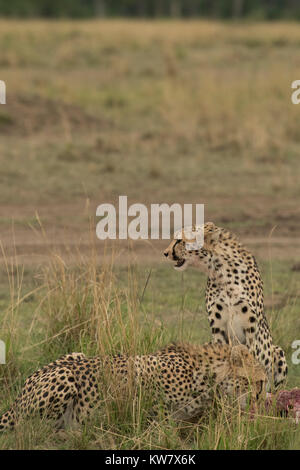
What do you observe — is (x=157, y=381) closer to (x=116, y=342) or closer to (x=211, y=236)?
(x=116, y=342)

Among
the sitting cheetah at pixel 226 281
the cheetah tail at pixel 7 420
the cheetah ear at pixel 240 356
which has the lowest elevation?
the cheetah tail at pixel 7 420

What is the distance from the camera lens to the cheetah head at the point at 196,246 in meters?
4.84

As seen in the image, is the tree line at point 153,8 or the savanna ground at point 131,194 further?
the tree line at point 153,8

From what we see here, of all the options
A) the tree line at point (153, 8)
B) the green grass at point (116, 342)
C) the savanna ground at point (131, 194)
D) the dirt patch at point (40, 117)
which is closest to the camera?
the green grass at point (116, 342)

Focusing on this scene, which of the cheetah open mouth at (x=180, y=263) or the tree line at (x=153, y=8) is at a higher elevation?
the tree line at (x=153, y=8)

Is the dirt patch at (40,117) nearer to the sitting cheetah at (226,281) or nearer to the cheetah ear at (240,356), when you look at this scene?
the sitting cheetah at (226,281)

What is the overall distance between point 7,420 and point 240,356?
1.07 m

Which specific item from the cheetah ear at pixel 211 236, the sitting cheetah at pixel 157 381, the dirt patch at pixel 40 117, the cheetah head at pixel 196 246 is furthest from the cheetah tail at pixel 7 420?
the dirt patch at pixel 40 117

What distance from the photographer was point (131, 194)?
35.6 feet

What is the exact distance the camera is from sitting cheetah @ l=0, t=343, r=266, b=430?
4.52 m

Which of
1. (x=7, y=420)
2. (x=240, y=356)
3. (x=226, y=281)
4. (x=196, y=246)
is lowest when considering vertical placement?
(x=7, y=420)

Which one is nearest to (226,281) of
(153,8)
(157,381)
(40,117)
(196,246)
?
(196,246)

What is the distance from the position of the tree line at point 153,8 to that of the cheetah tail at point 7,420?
44.6 metres
